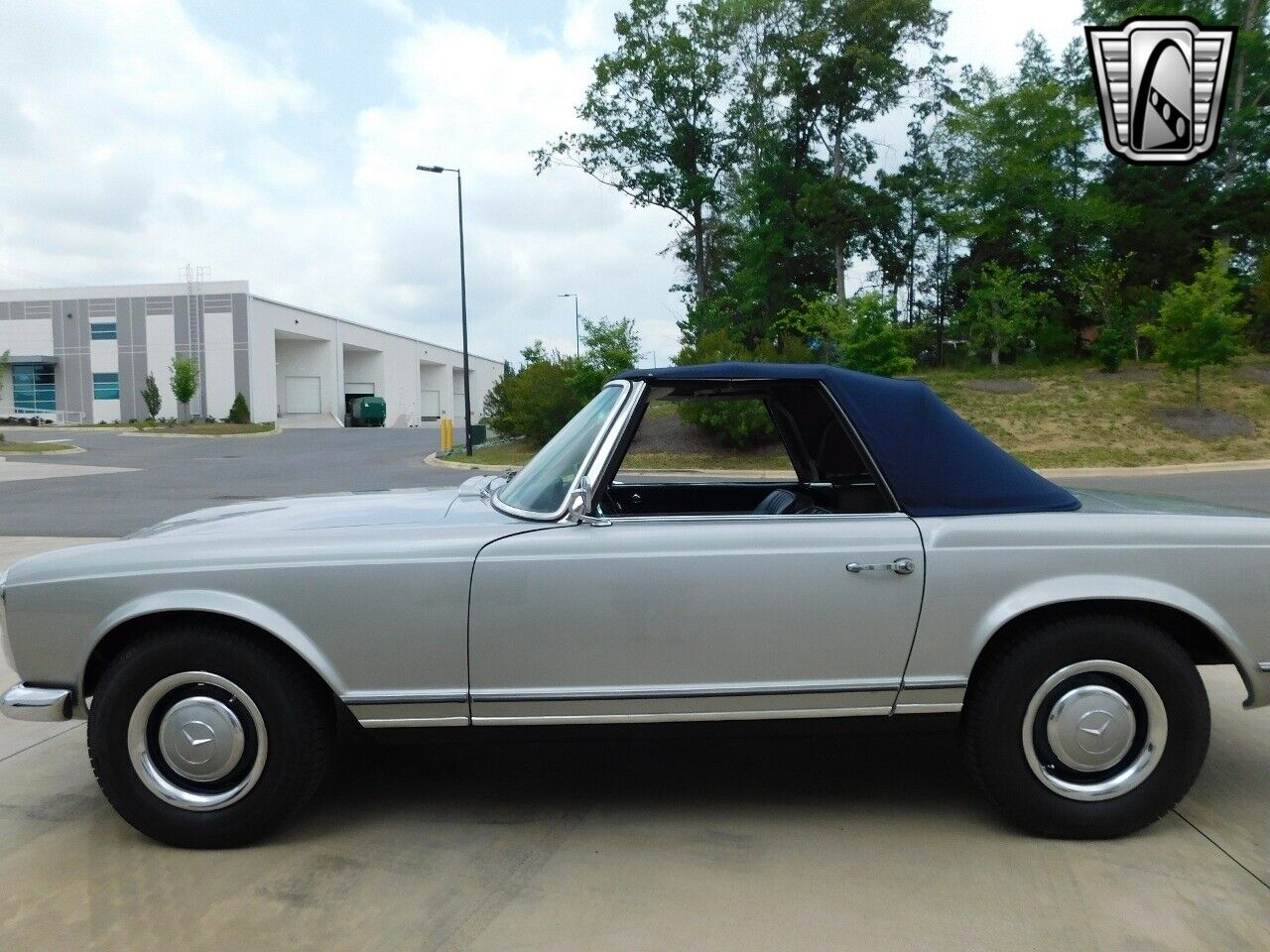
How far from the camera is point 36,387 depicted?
199ft

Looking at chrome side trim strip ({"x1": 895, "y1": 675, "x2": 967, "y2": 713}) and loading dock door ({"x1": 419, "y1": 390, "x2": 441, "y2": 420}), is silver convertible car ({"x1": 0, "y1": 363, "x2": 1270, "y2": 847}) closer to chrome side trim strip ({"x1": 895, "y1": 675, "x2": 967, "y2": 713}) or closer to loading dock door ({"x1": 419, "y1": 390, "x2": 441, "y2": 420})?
chrome side trim strip ({"x1": 895, "y1": 675, "x2": 967, "y2": 713})

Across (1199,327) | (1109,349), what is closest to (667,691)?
(1199,327)

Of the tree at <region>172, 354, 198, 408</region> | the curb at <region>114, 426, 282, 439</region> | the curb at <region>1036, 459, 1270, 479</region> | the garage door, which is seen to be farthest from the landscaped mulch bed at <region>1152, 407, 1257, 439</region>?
the garage door

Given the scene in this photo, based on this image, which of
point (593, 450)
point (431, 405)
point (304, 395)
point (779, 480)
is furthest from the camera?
point (431, 405)

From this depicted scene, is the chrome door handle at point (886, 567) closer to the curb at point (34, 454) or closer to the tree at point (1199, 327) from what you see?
the tree at point (1199, 327)

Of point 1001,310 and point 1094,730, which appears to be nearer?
point 1094,730

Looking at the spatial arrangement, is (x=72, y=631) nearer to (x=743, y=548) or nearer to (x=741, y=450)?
(x=743, y=548)

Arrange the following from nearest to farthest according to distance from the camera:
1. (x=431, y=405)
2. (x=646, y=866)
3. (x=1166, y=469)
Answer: (x=646, y=866) < (x=1166, y=469) < (x=431, y=405)

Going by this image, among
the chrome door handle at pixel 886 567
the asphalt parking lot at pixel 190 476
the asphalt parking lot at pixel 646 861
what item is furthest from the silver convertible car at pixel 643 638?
the asphalt parking lot at pixel 190 476

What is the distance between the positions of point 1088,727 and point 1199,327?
73.6 ft

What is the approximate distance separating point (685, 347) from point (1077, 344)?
1849 cm

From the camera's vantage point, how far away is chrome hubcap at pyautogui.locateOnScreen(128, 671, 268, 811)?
10.0ft

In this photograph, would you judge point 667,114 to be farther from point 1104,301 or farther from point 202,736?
point 202,736

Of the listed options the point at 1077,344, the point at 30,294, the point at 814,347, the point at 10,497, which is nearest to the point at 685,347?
the point at 814,347
